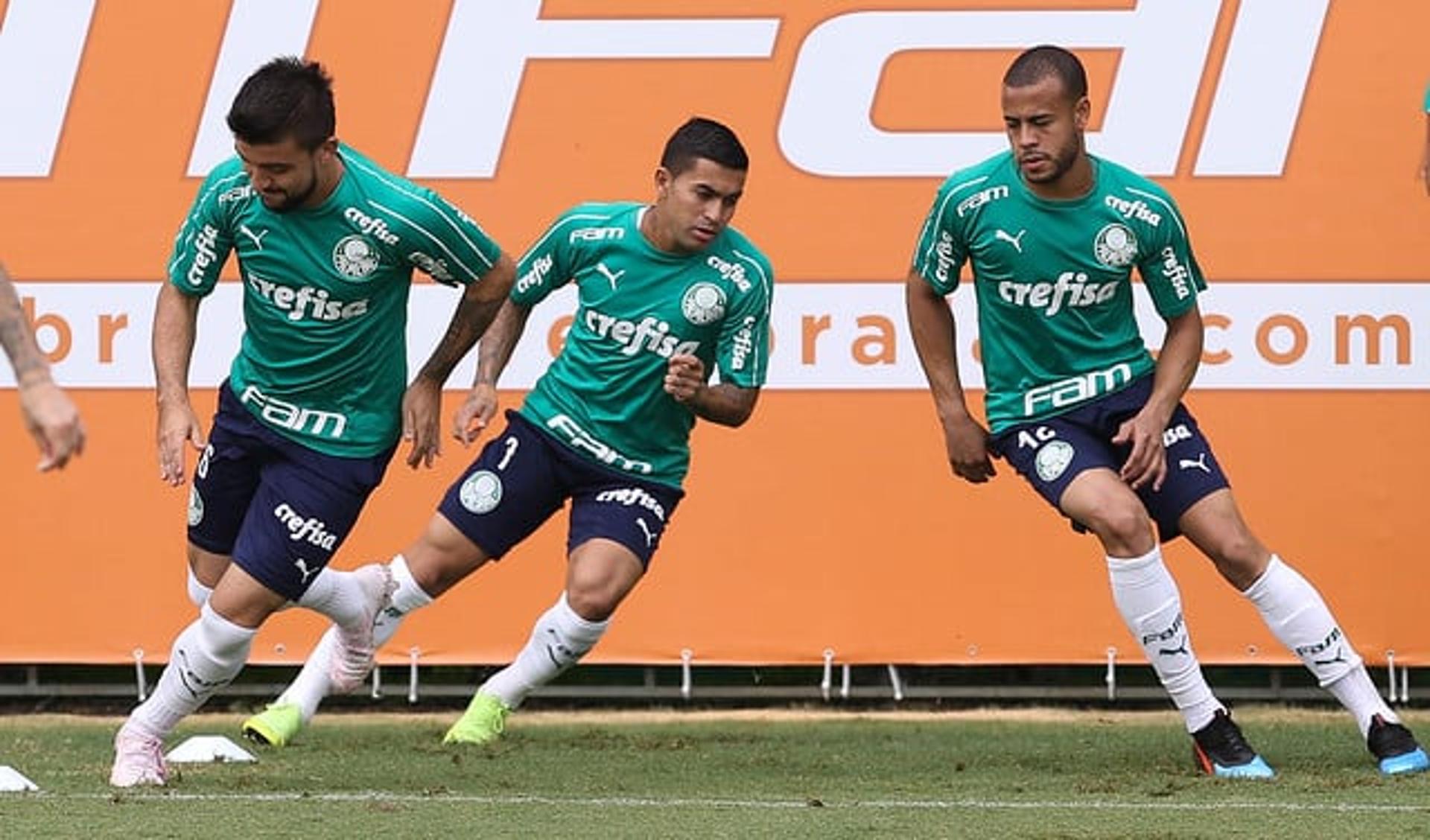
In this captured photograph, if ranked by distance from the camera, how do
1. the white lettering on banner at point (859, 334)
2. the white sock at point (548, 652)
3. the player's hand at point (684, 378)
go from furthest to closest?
the white lettering on banner at point (859, 334)
the white sock at point (548, 652)
the player's hand at point (684, 378)

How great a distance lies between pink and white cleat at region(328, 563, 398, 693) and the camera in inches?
309

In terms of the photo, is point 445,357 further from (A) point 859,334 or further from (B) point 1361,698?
(B) point 1361,698

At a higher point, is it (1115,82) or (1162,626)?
(1115,82)

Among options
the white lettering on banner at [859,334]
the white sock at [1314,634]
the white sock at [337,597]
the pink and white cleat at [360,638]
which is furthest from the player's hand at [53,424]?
the white lettering on banner at [859,334]

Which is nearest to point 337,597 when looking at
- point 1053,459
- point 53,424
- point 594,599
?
point 594,599

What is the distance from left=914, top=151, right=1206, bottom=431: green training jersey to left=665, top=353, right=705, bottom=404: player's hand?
29.8 inches

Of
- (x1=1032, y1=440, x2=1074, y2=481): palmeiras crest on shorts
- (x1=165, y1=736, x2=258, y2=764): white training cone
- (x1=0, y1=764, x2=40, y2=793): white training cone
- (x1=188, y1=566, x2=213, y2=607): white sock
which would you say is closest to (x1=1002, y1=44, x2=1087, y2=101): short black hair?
(x1=1032, y1=440, x2=1074, y2=481): palmeiras crest on shorts

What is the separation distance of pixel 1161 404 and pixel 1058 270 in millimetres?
461

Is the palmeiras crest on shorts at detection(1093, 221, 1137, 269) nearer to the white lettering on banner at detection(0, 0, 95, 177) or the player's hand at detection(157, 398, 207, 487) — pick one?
the player's hand at detection(157, 398, 207, 487)

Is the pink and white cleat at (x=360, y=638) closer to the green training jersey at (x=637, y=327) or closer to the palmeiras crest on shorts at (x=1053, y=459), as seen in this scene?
the green training jersey at (x=637, y=327)

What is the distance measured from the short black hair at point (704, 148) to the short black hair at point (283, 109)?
44.2 inches

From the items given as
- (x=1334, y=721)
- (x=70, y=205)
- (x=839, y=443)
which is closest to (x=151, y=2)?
(x=70, y=205)

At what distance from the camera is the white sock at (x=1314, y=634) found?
745cm

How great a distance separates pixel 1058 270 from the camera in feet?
24.2
